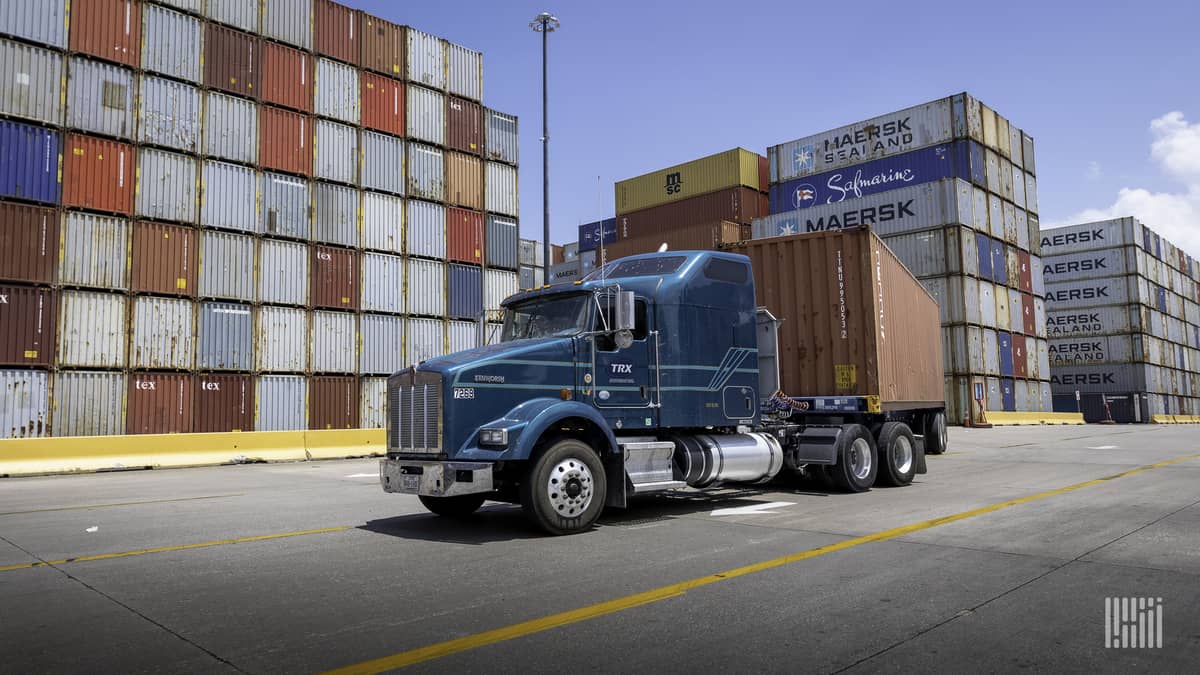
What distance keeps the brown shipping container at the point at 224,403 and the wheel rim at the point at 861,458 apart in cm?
1869

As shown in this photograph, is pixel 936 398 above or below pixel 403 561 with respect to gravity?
above

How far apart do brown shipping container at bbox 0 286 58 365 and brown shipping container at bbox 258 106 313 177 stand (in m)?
7.73

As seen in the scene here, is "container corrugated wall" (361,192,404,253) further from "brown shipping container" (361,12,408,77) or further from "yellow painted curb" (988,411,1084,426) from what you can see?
"yellow painted curb" (988,411,1084,426)

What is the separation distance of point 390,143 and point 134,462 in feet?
47.9

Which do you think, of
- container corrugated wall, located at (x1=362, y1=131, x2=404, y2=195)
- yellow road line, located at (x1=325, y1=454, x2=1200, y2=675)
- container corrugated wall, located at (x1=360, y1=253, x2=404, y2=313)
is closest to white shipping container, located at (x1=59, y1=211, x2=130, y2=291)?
container corrugated wall, located at (x1=360, y1=253, x2=404, y2=313)

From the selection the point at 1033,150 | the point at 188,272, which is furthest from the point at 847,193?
the point at 188,272

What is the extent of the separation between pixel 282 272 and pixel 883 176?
32319 mm

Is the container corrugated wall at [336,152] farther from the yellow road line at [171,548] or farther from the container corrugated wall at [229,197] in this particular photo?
the yellow road line at [171,548]

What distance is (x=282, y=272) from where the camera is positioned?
82.5ft

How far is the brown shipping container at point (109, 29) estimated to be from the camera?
22000 millimetres

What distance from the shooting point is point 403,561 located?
266 inches

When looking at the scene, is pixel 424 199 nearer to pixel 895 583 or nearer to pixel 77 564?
pixel 77 564

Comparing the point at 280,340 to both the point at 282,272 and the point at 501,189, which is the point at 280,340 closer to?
the point at 282,272

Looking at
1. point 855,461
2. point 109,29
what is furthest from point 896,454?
point 109,29
